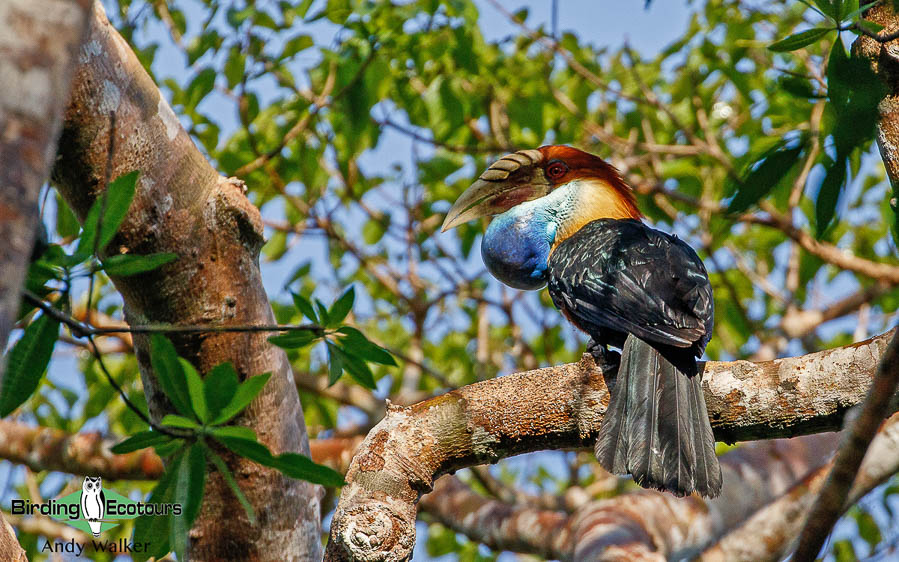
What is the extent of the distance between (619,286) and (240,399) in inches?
51.2

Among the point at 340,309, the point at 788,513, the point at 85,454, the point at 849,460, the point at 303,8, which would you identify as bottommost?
the point at 849,460

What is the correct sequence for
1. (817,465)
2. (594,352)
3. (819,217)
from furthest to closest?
(817,465) < (594,352) < (819,217)

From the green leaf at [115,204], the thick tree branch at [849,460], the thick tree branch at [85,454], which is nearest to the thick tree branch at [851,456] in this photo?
the thick tree branch at [849,460]

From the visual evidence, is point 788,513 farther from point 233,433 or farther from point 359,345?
point 233,433

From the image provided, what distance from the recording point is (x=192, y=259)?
2.23m

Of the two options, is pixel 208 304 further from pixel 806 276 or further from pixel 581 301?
pixel 806 276

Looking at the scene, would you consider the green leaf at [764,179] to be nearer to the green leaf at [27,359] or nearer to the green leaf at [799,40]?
the green leaf at [799,40]

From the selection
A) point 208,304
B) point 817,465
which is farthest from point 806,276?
point 208,304

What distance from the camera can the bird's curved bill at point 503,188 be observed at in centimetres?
333

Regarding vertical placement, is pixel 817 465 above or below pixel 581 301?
below

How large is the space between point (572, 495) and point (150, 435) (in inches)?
128

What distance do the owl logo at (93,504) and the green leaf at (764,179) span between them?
1744 mm

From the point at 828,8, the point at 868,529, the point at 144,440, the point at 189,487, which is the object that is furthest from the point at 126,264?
the point at 868,529

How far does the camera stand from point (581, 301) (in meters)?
2.63
